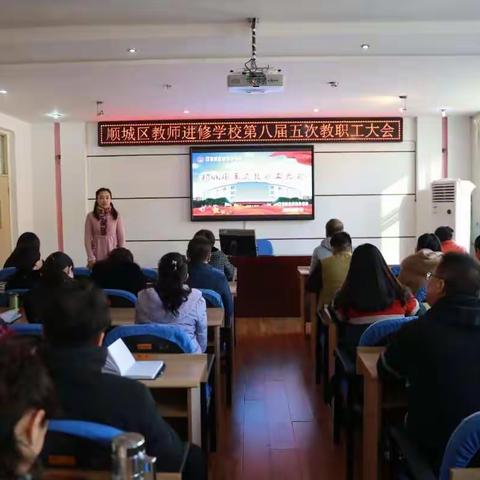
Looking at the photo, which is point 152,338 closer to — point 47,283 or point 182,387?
point 182,387

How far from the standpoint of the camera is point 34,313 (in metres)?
3.09

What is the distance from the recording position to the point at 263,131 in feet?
27.4

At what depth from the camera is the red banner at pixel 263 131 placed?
8.37 meters

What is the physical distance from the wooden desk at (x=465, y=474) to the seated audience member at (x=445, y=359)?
1.21ft

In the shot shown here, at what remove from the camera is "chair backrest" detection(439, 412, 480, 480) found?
4.70 ft

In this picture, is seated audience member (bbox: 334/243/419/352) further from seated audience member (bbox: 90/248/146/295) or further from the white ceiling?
the white ceiling

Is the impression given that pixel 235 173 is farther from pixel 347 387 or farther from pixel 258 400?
pixel 347 387

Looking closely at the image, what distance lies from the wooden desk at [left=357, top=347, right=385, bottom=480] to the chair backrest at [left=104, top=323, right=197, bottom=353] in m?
0.79

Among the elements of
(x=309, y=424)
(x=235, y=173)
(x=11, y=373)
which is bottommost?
(x=309, y=424)

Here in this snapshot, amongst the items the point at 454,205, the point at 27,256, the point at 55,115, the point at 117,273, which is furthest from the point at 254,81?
the point at 454,205

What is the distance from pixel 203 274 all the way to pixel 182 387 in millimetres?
1849

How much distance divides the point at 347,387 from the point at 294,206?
227 inches

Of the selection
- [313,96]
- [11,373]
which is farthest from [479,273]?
[313,96]

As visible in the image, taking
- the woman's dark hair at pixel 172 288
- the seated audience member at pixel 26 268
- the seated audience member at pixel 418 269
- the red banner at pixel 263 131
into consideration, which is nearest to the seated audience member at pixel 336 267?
the seated audience member at pixel 418 269
